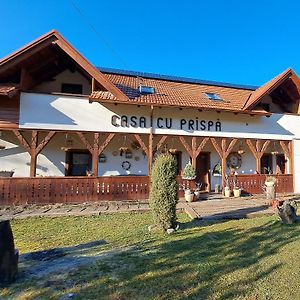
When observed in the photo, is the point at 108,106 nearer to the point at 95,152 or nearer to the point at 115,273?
the point at 95,152

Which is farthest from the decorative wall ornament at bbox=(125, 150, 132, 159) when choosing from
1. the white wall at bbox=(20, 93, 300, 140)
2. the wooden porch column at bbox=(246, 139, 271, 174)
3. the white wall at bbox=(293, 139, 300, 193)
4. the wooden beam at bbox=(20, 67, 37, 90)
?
the white wall at bbox=(293, 139, 300, 193)

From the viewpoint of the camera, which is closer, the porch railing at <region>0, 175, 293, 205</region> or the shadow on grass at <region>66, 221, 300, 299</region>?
the shadow on grass at <region>66, 221, 300, 299</region>

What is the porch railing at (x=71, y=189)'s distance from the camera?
9461mm

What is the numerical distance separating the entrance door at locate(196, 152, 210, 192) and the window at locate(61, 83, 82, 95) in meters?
7.09

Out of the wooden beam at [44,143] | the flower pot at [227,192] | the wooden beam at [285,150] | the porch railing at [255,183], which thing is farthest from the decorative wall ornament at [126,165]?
the wooden beam at [285,150]

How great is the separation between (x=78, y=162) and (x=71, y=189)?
92.2 inches

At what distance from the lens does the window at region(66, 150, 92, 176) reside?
11938mm

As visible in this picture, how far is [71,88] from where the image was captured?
482 inches

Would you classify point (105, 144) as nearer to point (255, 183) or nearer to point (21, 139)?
point (21, 139)

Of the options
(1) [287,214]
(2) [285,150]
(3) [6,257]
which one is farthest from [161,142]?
(3) [6,257]

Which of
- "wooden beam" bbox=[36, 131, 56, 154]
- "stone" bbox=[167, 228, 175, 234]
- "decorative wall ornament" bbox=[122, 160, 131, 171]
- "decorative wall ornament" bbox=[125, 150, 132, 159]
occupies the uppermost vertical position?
"wooden beam" bbox=[36, 131, 56, 154]

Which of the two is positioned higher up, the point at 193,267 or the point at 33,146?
the point at 33,146

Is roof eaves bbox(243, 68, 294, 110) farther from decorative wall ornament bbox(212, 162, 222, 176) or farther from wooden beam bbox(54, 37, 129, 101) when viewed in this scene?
wooden beam bbox(54, 37, 129, 101)

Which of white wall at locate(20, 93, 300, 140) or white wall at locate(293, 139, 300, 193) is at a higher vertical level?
white wall at locate(20, 93, 300, 140)
